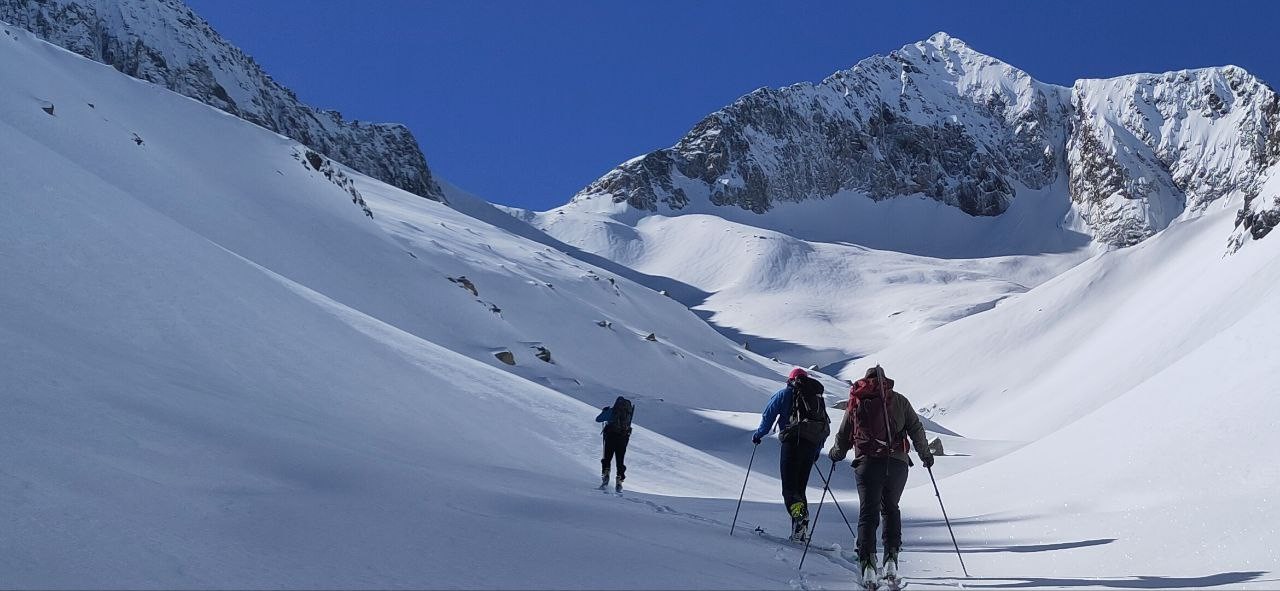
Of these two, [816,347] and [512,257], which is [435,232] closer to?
[512,257]

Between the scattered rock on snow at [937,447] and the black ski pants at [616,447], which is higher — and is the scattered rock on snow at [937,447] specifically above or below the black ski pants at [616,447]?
above

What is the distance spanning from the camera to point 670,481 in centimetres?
1622

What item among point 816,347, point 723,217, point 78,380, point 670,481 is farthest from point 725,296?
point 78,380

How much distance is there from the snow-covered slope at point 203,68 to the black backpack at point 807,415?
425 ft

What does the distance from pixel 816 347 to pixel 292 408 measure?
84.2 meters

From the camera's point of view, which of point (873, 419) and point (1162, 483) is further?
point (1162, 483)

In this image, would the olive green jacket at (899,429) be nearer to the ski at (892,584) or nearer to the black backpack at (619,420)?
the ski at (892,584)

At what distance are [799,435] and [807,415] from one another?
20 cm

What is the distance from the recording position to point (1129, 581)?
681 centimetres

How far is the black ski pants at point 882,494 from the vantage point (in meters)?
7.16

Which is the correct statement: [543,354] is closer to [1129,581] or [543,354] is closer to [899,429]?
[899,429]

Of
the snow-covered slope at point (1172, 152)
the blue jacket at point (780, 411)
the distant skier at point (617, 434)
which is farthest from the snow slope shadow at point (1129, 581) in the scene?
the snow-covered slope at point (1172, 152)

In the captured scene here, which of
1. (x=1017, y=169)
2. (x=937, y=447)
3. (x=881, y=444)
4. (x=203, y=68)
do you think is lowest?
(x=881, y=444)

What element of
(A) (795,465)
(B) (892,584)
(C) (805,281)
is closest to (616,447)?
(A) (795,465)
